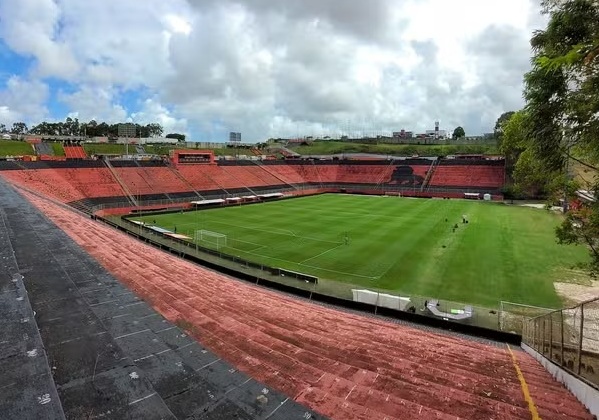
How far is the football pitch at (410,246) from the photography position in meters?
21.7

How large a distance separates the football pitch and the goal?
14cm

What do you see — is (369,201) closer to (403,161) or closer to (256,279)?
(403,161)

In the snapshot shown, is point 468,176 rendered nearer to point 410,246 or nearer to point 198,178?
point 198,178

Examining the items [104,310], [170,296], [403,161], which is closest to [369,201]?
[403,161]

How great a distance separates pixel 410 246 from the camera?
30.5 m

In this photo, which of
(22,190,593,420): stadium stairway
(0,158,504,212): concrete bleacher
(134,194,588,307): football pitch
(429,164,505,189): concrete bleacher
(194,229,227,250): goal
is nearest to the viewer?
(22,190,593,420): stadium stairway

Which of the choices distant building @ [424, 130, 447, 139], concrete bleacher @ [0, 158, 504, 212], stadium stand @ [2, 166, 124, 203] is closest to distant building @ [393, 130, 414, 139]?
distant building @ [424, 130, 447, 139]

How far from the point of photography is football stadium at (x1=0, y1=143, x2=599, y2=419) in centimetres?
322

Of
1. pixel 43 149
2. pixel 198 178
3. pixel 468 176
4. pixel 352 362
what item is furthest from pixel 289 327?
pixel 43 149

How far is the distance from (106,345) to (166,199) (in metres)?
53.9

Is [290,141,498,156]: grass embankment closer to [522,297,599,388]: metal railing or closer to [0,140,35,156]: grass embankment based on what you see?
[0,140,35,156]: grass embankment

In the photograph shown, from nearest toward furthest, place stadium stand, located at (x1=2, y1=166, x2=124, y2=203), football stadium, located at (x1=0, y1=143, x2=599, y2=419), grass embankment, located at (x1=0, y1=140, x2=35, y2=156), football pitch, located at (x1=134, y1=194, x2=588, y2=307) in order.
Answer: football stadium, located at (x1=0, y1=143, x2=599, y2=419) → football pitch, located at (x1=134, y1=194, x2=588, y2=307) → stadium stand, located at (x1=2, y1=166, x2=124, y2=203) → grass embankment, located at (x1=0, y1=140, x2=35, y2=156)

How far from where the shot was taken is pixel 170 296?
30.6ft

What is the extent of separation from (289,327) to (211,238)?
24083 mm
